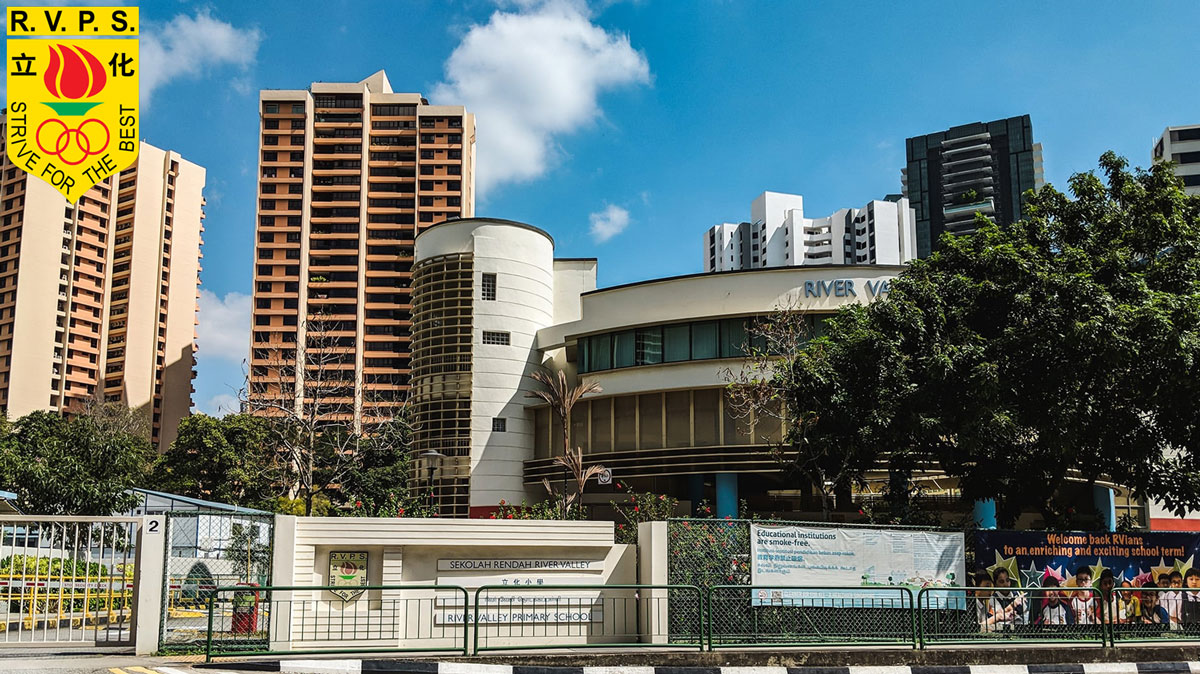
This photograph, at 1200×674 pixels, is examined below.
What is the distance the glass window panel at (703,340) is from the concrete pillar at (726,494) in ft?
13.9

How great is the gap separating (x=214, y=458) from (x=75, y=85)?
4536 centimetres

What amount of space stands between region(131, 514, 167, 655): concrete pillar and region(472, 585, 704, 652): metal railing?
4616 mm

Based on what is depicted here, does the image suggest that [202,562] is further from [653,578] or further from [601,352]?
[601,352]

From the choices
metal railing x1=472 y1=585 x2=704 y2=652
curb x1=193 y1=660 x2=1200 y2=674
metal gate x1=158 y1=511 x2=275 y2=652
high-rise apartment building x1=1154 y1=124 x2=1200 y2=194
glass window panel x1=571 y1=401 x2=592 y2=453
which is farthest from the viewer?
high-rise apartment building x1=1154 y1=124 x2=1200 y2=194

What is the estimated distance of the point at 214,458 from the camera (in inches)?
2446

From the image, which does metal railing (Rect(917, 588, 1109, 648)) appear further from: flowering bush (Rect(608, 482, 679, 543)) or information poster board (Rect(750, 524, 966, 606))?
flowering bush (Rect(608, 482, 679, 543))

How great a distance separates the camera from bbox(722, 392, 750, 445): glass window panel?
3469 centimetres

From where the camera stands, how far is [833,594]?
16.3 meters

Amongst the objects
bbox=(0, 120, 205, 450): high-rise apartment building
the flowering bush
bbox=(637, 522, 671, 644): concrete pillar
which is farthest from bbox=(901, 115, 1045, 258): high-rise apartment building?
bbox=(637, 522, 671, 644): concrete pillar

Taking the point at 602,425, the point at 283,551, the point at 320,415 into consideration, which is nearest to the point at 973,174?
the point at 602,425

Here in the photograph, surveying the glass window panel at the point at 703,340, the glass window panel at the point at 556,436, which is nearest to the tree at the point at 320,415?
the glass window panel at the point at 556,436

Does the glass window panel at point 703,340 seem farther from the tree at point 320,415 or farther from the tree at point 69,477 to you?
the tree at point 69,477

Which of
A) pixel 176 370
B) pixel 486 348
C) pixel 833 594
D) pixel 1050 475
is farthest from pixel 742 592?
pixel 176 370

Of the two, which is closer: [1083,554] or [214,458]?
[1083,554]
